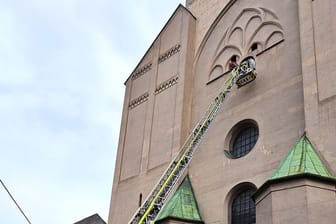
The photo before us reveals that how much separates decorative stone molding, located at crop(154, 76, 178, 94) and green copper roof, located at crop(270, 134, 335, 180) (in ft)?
31.5

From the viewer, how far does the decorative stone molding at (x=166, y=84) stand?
24.3 metres

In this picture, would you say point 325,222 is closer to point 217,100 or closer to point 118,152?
point 217,100

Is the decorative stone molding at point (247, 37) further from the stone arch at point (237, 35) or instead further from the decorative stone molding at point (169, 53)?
the decorative stone molding at point (169, 53)

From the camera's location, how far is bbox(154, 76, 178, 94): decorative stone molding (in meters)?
24.3

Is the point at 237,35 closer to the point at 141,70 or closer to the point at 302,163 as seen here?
the point at 141,70

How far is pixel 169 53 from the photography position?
1011 inches

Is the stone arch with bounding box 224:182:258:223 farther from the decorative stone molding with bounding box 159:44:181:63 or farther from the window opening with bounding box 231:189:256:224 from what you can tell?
the decorative stone molding with bounding box 159:44:181:63

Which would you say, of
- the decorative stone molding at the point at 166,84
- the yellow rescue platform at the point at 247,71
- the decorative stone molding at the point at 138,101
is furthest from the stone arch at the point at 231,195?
the decorative stone molding at the point at 138,101

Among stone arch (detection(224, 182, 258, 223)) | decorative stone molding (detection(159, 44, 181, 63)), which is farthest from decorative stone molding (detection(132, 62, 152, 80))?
stone arch (detection(224, 182, 258, 223))

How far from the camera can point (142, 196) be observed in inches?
889

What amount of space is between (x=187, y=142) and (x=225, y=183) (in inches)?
112

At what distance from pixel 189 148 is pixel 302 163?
6417mm

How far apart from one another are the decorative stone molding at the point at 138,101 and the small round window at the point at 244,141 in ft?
24.3

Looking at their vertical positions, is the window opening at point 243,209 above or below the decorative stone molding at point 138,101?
below
